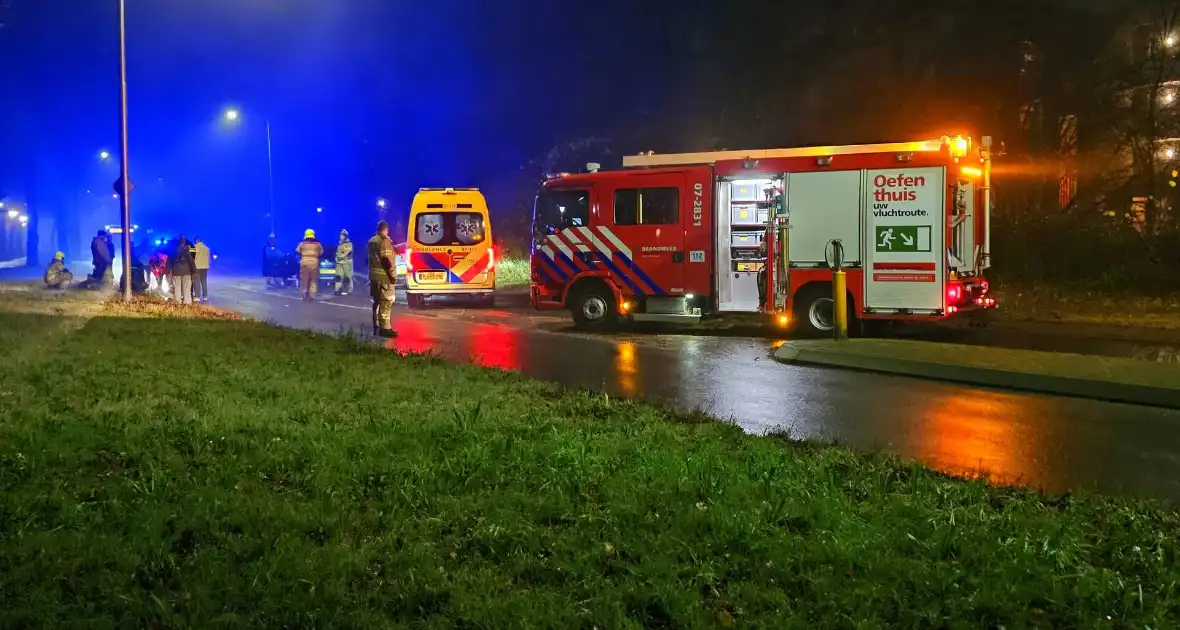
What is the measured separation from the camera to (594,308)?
1565 centimetres

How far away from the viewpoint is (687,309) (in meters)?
14.9

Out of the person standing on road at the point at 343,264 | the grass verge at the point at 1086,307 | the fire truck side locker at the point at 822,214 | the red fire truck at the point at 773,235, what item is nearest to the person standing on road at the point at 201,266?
the person standing on road at the point at 343,264

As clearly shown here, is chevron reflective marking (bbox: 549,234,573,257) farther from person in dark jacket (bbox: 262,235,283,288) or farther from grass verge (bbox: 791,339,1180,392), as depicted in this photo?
person in dark jacket (bbox: 262,235,283,288)

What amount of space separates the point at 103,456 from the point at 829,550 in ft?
14.3

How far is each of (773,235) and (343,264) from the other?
14.3 metres

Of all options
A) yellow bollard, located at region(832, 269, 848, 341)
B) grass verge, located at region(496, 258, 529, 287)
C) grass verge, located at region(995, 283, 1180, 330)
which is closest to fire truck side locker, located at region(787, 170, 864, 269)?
yellow bollard, located at region(832, 269, 848, 341)

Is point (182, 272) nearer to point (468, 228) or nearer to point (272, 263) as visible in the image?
point (468, 228)

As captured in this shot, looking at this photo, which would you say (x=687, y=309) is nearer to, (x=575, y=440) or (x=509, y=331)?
(x=509, y=331)

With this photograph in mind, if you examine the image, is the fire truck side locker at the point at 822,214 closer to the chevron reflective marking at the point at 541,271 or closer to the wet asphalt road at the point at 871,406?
the wet asphalt road at the point at 871,406

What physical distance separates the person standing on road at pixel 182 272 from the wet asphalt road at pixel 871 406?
6.73 m

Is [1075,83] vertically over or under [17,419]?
over

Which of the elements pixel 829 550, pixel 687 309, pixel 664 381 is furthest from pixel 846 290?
pixel 829 550

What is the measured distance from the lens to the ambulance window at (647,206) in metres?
14.8

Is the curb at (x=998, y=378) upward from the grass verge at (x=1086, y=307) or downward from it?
downward
